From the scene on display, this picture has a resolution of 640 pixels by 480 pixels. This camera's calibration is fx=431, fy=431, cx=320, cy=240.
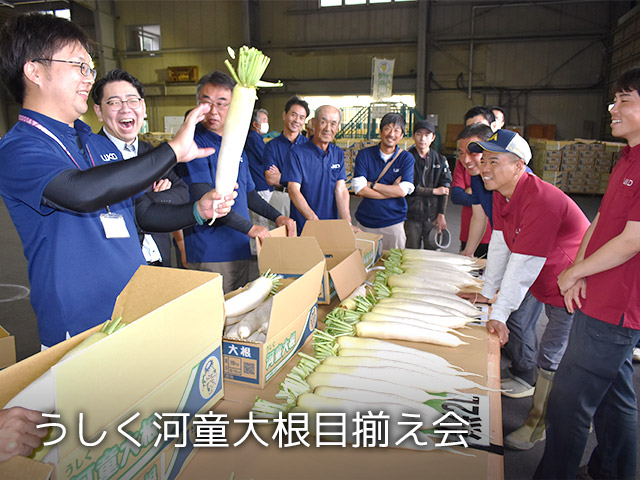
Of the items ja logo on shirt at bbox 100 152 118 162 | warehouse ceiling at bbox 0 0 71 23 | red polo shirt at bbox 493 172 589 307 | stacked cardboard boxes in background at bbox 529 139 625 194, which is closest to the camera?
ja logo on shirt at bbox 100 152 118 162

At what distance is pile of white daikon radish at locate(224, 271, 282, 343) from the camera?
145 cm

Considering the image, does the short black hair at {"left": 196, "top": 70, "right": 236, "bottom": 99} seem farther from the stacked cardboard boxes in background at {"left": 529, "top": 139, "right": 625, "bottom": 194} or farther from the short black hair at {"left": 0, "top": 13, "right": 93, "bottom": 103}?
the stacked cardboard boxes in background at {"left": 529, "top": 139, "right": 625, "bottom": 194}

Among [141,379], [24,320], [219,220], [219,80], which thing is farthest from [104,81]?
[24,320]

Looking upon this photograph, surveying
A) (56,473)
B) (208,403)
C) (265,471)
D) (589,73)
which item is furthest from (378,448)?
(589,73)

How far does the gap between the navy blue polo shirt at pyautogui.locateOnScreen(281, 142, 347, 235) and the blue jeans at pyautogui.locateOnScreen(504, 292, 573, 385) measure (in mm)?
1589

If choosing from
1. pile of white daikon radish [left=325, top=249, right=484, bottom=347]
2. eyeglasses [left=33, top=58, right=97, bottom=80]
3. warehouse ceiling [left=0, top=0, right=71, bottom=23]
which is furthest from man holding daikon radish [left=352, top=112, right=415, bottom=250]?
warehouse ceiling [left=0, top=0, right=71, bottom=23]

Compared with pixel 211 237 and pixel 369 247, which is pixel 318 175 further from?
pixel 211 237

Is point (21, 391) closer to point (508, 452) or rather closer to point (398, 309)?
point (398, 309)

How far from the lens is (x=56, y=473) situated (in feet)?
2.34

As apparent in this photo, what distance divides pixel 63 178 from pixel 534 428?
2413 millimetres

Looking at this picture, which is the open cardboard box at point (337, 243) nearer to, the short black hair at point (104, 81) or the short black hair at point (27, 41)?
the short black hair at point (104, 81)

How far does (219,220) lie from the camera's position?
237 cm

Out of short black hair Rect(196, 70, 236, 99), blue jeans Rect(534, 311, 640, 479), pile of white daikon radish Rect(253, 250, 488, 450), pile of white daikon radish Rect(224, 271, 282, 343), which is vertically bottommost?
blue jeans Rect(534, 311, 640, 479)

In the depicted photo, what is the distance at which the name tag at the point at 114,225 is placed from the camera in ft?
4.23
